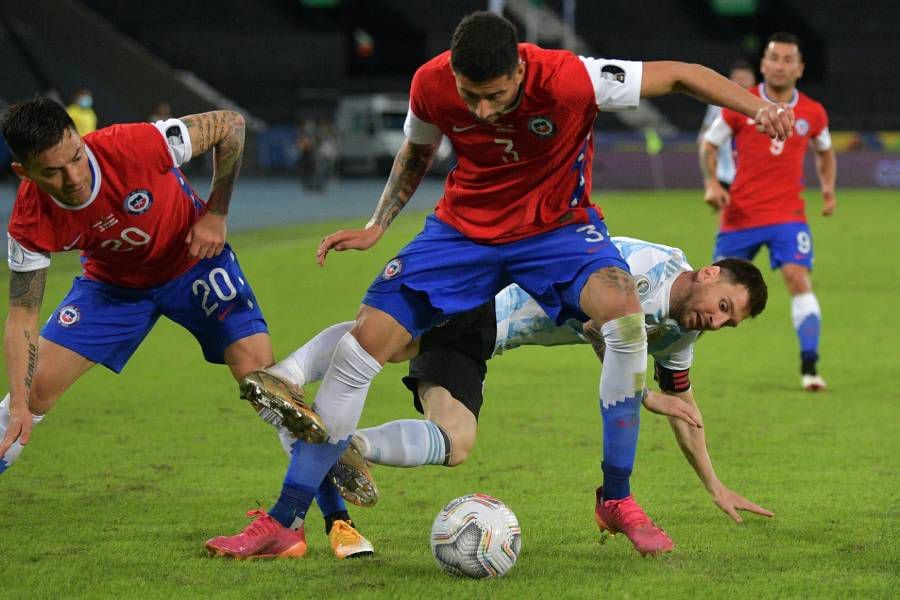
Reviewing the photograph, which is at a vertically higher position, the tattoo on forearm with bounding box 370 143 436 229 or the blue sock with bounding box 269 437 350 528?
the tattoo on forearm with bounding box 370 143 436 229

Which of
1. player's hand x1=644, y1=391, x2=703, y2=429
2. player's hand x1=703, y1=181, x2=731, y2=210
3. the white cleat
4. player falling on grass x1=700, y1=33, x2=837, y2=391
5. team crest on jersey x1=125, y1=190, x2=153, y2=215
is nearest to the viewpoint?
player's hand x1=644, y1=391, x2=703, y2=429

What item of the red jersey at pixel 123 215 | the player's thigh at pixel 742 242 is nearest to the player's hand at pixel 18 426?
the red jersey at pixel 123 215

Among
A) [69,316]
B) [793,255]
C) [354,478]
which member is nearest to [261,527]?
[354,478]

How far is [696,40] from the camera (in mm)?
44188

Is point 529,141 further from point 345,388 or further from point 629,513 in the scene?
point 629,513

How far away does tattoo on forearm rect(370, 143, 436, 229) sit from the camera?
562cm

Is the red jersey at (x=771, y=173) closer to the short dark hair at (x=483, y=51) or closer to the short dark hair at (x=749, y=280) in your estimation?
the short dark hair at (x=749, y=280)

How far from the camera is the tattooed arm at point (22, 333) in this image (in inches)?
199

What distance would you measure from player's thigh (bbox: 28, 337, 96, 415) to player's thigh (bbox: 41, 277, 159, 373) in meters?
0.03

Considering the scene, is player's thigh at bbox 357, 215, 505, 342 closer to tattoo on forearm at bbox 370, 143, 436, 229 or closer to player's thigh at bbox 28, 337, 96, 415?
tattoo on forearm at bbox 370, 143, 436, 229

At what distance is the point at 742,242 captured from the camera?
9703 millimetres

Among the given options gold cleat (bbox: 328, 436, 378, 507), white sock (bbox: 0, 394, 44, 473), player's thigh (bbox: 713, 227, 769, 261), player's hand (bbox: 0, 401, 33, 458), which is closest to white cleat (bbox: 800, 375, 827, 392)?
player's thigh (bbox: 713, 227, 769, 261)

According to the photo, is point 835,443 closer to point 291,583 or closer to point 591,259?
point 591,259

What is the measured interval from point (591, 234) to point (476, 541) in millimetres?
1293
